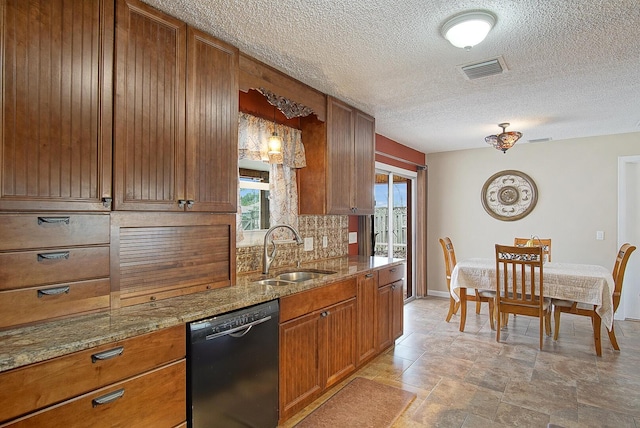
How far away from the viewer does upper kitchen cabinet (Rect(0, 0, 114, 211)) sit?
4.59 ft

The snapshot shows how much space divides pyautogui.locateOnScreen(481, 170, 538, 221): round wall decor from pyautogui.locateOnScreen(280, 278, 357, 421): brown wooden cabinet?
11.8ft

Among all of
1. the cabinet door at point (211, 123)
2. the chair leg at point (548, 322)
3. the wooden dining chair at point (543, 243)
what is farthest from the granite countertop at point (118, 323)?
the wooden dining chair at point (543, 243)

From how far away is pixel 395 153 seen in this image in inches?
205

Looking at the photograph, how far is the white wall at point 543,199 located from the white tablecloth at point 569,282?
1.17m

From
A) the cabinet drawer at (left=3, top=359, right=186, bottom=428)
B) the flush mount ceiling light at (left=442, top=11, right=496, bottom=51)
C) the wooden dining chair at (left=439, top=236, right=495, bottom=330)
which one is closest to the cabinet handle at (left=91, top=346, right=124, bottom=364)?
the cabinet drawer at (left=3, top=359, right=186, bottom=428)

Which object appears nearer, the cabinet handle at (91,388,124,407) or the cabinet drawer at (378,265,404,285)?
the cabinet handle at (91,388,124,407)

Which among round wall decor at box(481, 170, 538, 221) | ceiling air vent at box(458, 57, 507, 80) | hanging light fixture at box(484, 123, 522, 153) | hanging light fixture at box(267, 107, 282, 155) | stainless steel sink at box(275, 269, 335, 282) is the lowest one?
stainless steel sink at box(275, 269, 335, 282)

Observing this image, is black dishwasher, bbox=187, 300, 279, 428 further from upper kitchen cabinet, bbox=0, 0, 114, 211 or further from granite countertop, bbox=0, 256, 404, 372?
upper kitchen cabinet, bbox=0, 0, 114, 211

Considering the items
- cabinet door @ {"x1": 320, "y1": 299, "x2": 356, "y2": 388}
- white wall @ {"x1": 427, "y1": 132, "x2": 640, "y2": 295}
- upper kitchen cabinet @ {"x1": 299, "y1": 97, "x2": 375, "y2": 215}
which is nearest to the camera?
cabinet door @ {"x1": 320, "y1": 299, "x2": 356, "y2": 388}

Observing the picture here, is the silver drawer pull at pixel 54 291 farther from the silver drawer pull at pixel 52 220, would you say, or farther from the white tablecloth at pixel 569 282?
the white tablecloth at pixel 569 282

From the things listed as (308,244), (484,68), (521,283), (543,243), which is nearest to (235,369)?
(308,244)

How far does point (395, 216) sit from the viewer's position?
5594mm

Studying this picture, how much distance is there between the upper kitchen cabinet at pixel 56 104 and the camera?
1398mm

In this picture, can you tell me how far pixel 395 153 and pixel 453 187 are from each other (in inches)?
52.6
